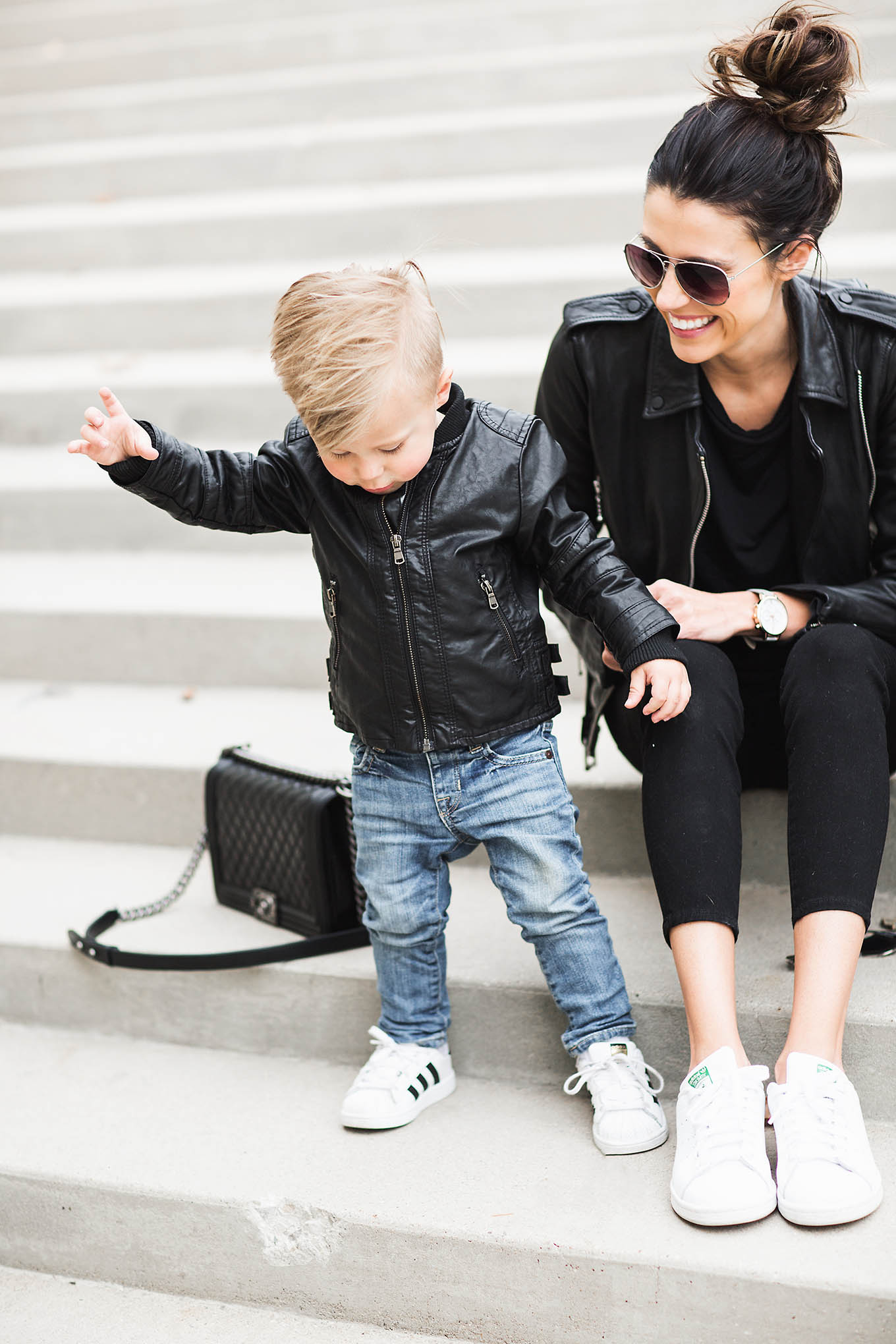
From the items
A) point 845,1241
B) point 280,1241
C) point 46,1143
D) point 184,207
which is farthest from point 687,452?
point 184,207

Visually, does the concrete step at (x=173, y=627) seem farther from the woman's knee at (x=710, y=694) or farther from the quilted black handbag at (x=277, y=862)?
the woman's knee at (x=710, y=694)

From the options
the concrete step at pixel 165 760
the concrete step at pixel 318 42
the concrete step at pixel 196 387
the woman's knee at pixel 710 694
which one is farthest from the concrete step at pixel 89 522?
the concrete step at pixel 318 42

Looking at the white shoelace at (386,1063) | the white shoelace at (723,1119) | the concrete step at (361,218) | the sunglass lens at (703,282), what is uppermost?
the concrete step at (361,218)

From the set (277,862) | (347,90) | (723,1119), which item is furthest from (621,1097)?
(347,90)

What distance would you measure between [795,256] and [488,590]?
0.64m

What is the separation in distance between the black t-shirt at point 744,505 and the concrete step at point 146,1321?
46.9 inches

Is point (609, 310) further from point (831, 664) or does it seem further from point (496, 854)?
point (496, 854)

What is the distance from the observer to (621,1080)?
5.65 ft

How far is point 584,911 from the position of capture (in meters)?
1.75

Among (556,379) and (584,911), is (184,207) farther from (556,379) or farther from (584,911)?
(584,911)

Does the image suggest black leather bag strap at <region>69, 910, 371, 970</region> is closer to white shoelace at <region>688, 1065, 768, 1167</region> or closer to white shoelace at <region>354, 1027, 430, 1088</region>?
white shoelace at <region>354, 1027, 430, 1088</region>

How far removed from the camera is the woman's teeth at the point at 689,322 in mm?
1712

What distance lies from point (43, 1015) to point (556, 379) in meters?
1.43

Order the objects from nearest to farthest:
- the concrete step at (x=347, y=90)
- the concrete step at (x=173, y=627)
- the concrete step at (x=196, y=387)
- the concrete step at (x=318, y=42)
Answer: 1. the concrete step at (x=173, y=627)
2. the concrete step at (x=196, y=387)
3. the concrete step at (x=347, y=90)
4. the concrete step at (x=318, y=42)
